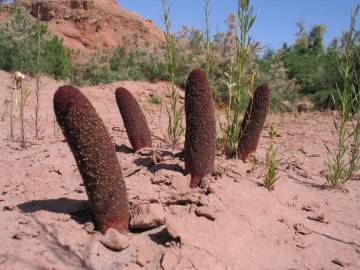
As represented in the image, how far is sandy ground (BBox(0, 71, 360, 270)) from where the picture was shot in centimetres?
259

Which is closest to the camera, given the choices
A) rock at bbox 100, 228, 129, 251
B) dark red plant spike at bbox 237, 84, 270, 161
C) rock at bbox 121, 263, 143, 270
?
rock at bbox 121, 263, 143, 270

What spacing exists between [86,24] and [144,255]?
94.7 feet

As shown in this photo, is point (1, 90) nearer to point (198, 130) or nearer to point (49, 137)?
point (49, 137)

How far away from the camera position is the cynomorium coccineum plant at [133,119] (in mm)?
4617

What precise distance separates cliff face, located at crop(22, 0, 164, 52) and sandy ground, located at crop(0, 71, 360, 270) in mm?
24337

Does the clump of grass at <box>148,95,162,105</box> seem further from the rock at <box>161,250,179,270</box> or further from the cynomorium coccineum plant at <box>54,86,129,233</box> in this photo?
the rock at <box>161,250,179,270</box>

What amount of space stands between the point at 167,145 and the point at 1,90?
6347 mm

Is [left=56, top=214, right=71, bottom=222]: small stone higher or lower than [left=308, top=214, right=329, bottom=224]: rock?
lower

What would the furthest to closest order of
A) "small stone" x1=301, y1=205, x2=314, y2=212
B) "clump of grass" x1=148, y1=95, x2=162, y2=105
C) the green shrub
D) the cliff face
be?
the cliff face, the green shrub, "clump of grass" x1=148, y1=95, x2=162, y2=105, "small stone" x1=301, y1=205, x2=314, y2=212

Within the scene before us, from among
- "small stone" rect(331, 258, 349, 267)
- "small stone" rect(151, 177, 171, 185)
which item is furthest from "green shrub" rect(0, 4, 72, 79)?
"small stone" rect(331, 258, 349, 267)

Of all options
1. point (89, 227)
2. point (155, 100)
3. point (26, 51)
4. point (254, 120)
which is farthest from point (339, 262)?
point (26, 51)

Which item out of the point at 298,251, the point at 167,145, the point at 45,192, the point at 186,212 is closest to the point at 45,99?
the point at 167,145

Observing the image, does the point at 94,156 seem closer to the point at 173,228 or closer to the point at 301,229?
the point at 173,228

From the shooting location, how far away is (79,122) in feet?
8.61
